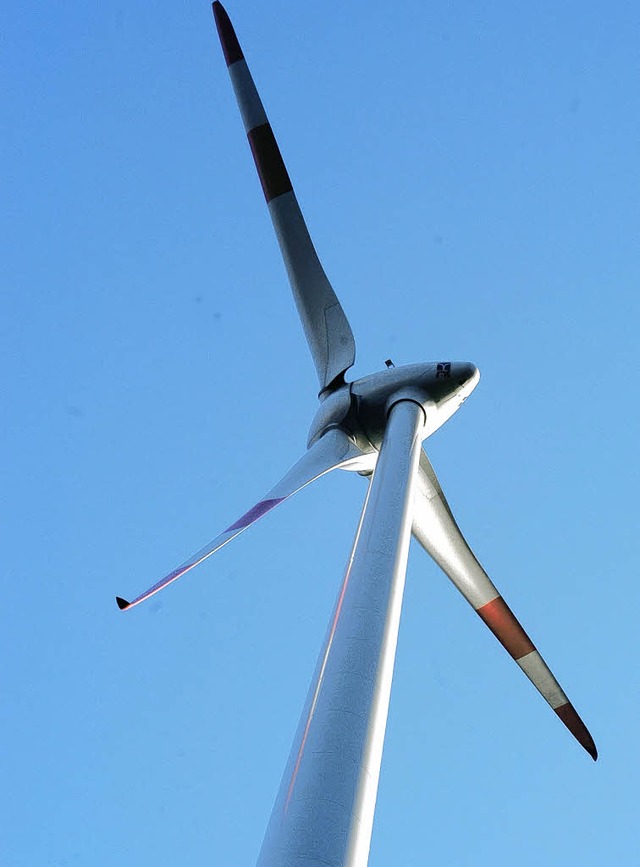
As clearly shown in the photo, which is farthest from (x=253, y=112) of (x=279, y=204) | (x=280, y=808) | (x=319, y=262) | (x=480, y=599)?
(x=280, y=808)

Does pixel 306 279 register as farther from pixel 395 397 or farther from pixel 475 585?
pixel 475 585

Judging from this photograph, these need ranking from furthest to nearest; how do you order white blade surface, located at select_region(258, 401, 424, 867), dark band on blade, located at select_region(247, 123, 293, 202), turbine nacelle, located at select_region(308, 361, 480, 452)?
dark band on blade, located at select_region(247, 123, 293, 202)
turbine nacelle, located at select_region(308, 361, 480, 452)
white blade surface, located at select_region(258, 401, 424, 867)

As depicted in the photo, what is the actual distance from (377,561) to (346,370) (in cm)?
814

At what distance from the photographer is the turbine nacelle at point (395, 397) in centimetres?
1491

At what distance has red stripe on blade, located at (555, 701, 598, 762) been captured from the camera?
63.9ft

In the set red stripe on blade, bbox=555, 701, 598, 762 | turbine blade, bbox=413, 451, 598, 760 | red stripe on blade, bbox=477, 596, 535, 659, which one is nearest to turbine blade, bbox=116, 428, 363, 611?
turbine blade, bbox=413, 451, 598, 760

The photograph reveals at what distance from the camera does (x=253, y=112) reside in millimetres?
18234

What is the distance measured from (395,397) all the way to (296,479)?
2684 millimetres

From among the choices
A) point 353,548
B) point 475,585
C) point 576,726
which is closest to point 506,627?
point 475,585

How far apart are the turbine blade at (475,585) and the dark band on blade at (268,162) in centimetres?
562

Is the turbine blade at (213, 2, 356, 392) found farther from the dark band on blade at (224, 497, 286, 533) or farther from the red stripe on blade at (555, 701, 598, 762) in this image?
the red stripe on blade at (555, 701, 598, 762)

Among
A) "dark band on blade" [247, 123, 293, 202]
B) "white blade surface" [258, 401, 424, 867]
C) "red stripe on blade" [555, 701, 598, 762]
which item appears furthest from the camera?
"red stripe on blade" [555, 701, 598, 762]

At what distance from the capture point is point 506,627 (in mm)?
19031

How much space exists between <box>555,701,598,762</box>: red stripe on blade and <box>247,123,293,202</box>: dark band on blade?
1183cm
